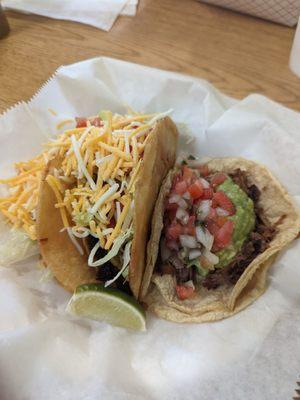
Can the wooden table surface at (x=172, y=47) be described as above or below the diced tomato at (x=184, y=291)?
above

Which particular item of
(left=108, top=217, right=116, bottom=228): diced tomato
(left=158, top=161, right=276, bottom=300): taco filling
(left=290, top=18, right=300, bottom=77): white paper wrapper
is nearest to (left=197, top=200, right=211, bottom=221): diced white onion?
(left=158, top=161, right=276, bottom=300): taco filling

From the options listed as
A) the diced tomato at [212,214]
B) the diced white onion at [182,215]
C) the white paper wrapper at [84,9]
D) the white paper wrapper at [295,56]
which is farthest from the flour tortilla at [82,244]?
the white paper wrapper at [84,9]

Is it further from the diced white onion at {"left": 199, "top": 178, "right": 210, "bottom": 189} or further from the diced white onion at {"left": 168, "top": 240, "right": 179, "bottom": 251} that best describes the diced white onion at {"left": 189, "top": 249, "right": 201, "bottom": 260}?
the diced white onion at {"left": 199, "top": 178, "right": 210, "bottom": 189}

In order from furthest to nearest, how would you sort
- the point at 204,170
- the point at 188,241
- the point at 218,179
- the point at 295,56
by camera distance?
1. the point at 295,56
2. the point at 204,170
3. the point at 218,179
4. the point at 188,241

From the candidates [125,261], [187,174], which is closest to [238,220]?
[187,174]

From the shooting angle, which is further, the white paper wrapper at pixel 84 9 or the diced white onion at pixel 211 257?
the white paper wrapper at pixel 84 9

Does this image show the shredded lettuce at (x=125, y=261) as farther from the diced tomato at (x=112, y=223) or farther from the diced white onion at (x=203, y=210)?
the diced white onion at (x=203, y=210)

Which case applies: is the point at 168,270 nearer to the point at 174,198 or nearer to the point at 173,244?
the point at 173,244
